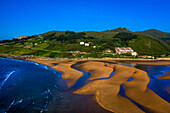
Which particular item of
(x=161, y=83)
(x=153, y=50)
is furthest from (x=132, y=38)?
(x=161, y=83)

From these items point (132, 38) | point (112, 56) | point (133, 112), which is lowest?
point (133, 112)

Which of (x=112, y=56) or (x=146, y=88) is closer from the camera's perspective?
(x=146, y=88)

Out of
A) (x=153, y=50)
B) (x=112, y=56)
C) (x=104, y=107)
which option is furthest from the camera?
(x=153, y=50)

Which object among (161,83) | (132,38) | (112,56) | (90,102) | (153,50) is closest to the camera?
(90,102)

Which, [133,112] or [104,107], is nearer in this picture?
[133,112]

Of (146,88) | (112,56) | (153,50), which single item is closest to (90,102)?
(146,88)

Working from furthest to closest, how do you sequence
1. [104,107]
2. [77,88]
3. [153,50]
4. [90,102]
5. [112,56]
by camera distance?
[153,50] → [112,56] → [77,88] → [90,102] → [104,107]

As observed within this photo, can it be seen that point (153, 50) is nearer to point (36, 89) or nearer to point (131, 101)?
point (131, 101)

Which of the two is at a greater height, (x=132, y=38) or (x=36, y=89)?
(x=132, y=38)

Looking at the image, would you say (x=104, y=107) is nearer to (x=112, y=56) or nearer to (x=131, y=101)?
(x=131, y=101)
